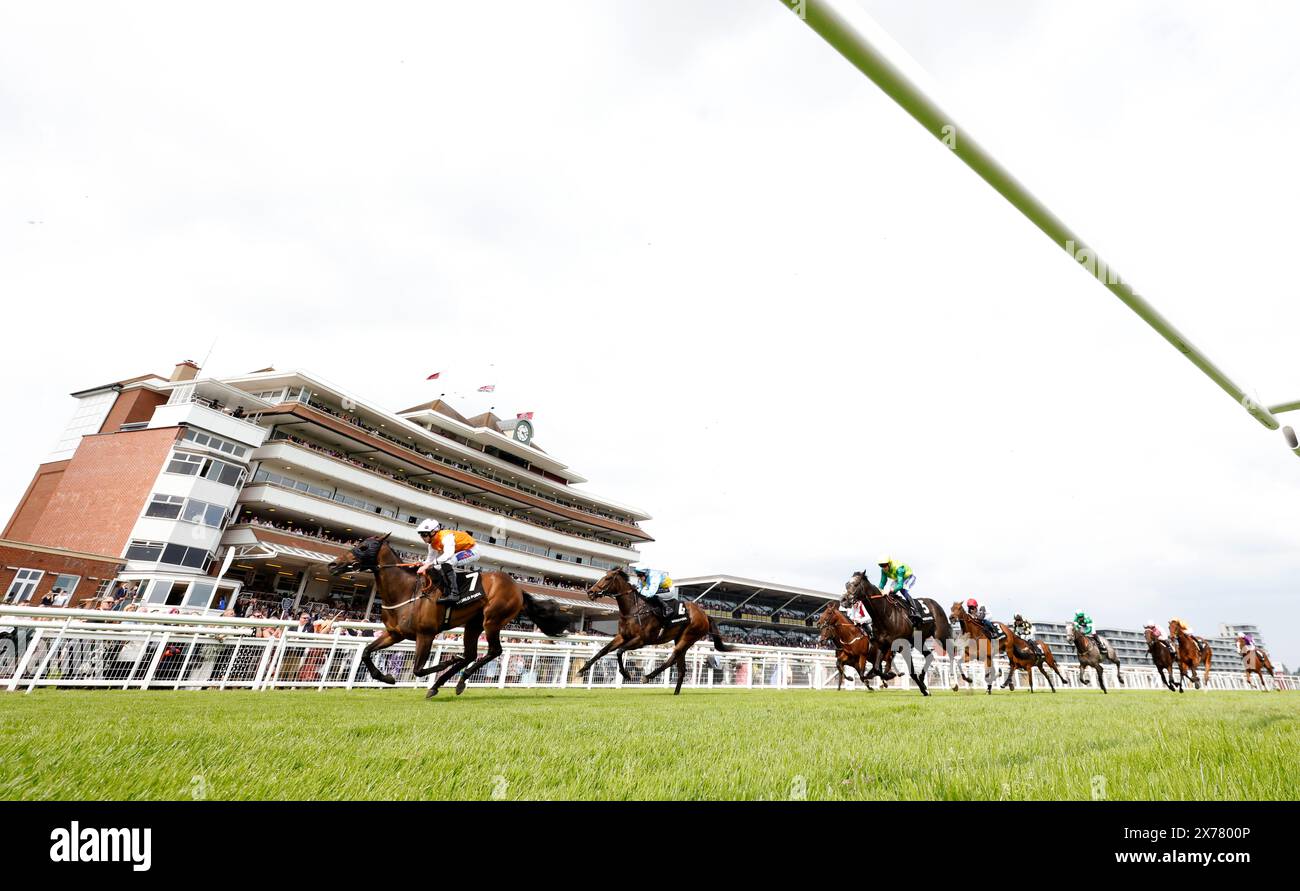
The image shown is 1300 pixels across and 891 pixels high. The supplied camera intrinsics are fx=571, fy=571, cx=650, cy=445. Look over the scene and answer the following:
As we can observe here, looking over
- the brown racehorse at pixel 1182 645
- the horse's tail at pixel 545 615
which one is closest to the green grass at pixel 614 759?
the horse's tail at pixel 545 615

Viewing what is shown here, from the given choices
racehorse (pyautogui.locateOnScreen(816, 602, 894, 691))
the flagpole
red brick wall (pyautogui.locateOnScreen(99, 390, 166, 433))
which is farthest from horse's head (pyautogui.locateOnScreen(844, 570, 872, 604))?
red brick wall (pyautogui.locateOnScreen(99, 390, 166, 433))

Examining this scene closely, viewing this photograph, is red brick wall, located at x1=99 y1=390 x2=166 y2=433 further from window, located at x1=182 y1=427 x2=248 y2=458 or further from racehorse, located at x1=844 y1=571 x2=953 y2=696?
racehorse, located at x1=844 y1=571 x2=953 y2=696

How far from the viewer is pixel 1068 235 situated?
2.53 metres

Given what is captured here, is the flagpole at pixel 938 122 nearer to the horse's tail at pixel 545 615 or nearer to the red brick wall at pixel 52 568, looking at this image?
the horse's tail at pixel 545 615

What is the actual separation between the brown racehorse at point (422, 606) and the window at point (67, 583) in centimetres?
2841

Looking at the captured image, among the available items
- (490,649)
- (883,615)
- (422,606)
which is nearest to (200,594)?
(490,649)

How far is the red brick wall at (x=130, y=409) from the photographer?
35.7m

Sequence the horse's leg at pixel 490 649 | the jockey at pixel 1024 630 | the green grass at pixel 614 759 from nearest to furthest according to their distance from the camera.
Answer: the green grass at pixel 614 759, the horse's leg at pixel 490 649, the jockey at pixel 1024 630

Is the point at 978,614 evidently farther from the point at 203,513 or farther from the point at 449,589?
the point at 203,513

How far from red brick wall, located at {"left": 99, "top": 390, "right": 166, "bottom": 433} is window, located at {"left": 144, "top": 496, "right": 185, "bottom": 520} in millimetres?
8208

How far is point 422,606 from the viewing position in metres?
8.69

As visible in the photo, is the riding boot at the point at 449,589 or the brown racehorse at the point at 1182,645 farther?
the brown racehorse at the point at 1182,645

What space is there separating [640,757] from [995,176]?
10.6 ft
